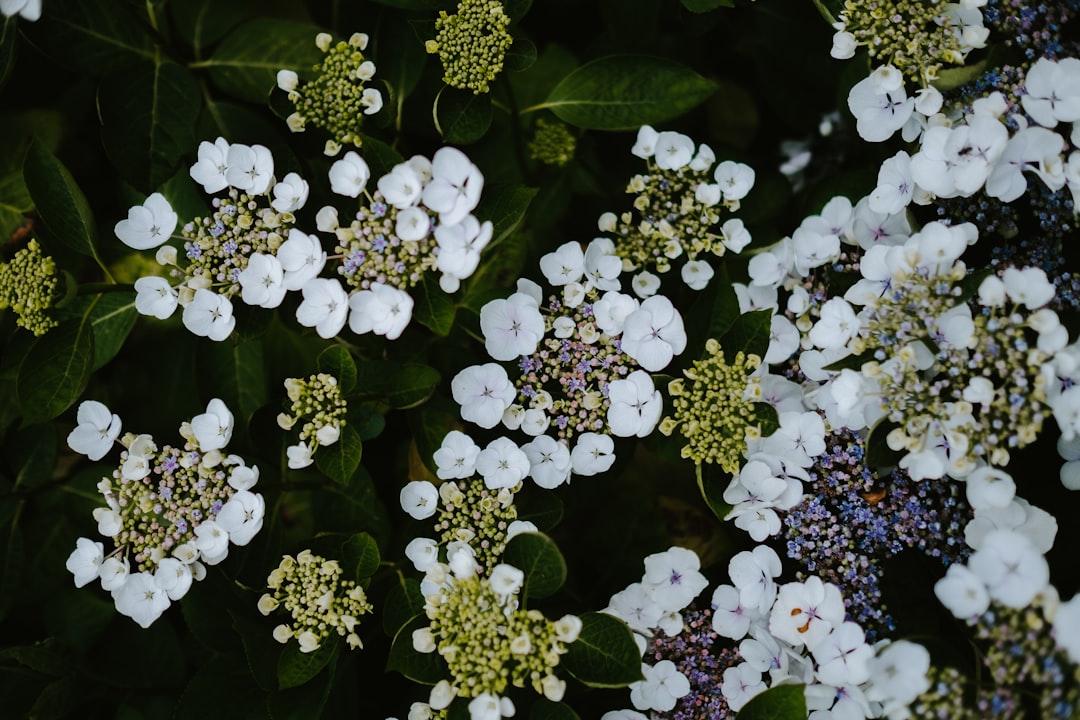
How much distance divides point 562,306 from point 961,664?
911mm

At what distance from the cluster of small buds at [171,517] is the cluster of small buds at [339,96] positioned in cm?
55

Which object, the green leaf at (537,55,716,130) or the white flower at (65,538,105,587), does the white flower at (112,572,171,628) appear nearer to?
the white flower at (65,538,105,587)

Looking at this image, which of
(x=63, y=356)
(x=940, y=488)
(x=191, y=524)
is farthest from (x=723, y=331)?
(x=63, y=356)

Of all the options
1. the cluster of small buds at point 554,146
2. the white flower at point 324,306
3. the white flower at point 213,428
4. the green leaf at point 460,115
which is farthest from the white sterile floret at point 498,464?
the cluster of small buds at point 554,146

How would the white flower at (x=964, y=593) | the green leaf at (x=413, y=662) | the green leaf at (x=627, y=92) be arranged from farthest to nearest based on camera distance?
the green leaf at (x=627, y=92)
the green leaf at (x=413, y=662)
the white flower at (x=964, y=593)

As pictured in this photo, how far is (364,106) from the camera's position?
157 centimetres

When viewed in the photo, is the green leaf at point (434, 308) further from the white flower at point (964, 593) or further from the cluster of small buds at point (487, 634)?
the white flower at point (964, 593)

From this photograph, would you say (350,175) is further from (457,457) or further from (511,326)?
(457,457)

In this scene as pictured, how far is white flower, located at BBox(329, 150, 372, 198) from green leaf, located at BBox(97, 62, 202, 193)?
539mm

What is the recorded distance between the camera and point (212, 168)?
154 cm

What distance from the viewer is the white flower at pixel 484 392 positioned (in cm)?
156

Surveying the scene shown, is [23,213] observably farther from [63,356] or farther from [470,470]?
[470,470]

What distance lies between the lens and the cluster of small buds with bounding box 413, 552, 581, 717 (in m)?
1.37

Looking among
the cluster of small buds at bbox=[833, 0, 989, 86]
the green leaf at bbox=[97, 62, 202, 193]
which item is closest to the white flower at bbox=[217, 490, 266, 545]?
the green leaf at bbox=[97, 62, 202, 193]
